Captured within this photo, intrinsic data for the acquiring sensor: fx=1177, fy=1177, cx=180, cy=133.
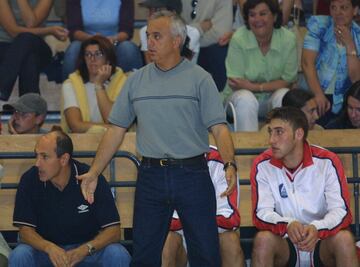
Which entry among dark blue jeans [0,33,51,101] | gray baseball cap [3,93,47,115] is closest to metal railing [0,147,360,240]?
gray baseball cap [3,93,47,115]

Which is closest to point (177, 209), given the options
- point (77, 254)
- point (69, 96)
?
point (77, 254)

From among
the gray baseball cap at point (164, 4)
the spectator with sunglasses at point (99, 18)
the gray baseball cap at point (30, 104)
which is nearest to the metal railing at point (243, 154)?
the gray baseball cap at point (30, 104)

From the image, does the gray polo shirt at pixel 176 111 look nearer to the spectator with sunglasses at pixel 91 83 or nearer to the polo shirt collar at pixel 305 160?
the polo shirt collar at pixel 305 160

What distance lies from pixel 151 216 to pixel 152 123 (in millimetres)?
533

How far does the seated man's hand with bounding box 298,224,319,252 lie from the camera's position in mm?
7070

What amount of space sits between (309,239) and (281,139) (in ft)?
2.30

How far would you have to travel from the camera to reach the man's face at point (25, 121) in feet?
28.7

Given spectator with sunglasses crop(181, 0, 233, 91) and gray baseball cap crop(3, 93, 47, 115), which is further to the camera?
spectator with sunglasses crop(181, 0, 233, 91)

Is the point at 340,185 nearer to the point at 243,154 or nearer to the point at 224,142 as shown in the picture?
the point at 243,154

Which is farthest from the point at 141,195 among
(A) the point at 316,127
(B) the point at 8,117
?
(B) the point at 8,117

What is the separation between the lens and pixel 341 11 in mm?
9414

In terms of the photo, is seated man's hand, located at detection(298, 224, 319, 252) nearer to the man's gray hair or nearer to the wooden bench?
the wooden bench

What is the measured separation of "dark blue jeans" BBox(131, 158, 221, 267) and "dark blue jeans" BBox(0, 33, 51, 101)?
280 centimetres

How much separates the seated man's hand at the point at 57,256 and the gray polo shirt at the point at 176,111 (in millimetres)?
954
